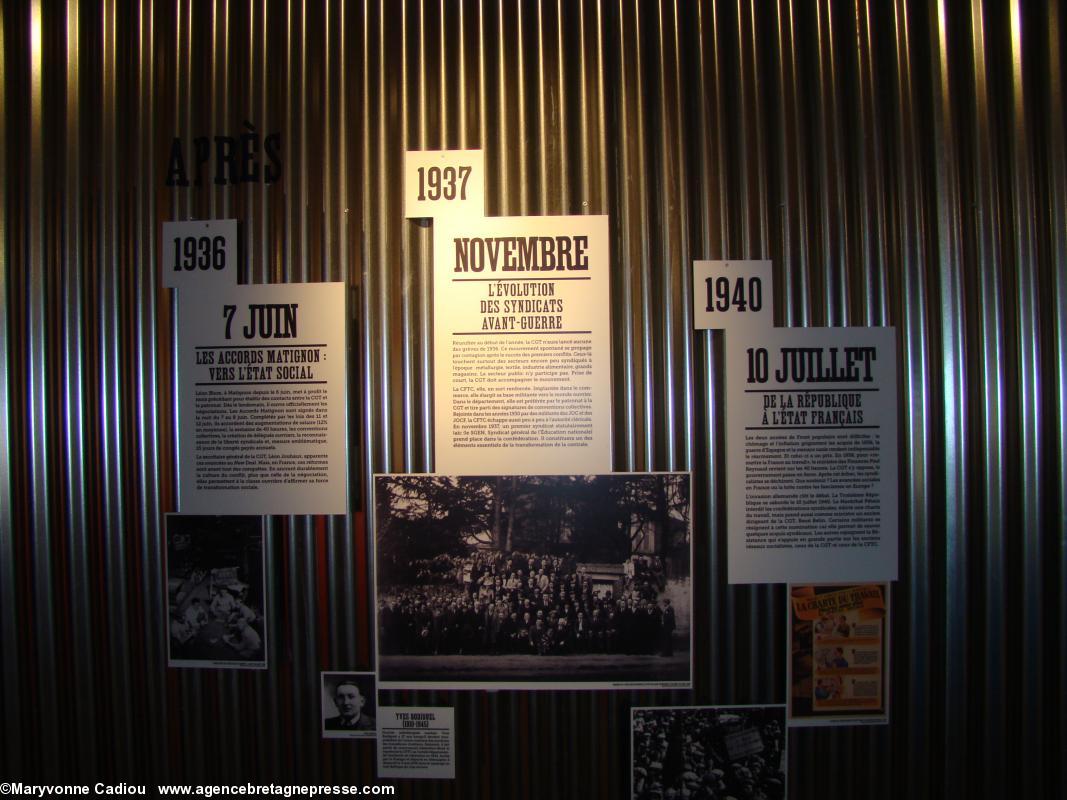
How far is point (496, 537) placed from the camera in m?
1.64

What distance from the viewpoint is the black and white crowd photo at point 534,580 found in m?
1.62

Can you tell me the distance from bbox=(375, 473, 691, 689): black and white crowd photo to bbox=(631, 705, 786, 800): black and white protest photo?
0.15m

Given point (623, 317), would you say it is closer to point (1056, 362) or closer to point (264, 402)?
point (264, 402)

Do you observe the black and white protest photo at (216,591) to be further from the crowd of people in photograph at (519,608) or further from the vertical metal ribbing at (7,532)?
the vertical metal ribbing at (7,532)

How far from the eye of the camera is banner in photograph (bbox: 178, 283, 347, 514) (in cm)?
165

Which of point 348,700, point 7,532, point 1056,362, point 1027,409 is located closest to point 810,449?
point 1027,409

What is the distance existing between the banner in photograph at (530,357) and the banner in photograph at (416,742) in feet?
2.79

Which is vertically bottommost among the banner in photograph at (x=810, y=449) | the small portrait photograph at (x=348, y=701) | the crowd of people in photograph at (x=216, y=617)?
the small portrait photograph at (x=348, y=701)

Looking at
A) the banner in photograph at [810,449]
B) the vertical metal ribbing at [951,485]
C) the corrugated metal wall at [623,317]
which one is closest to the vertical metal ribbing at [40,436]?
the corrugated metal wall at [623,317]

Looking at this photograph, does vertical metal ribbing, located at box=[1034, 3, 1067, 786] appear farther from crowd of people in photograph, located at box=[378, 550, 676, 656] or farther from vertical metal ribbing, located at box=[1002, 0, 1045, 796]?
crowd of people in photograph, located at box=[378, 550, 676, 656]

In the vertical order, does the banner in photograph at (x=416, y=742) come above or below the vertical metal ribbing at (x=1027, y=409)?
below

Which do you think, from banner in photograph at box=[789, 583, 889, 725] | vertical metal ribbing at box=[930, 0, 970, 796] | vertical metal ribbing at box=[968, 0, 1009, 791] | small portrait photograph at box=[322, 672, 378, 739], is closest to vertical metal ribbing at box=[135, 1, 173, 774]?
small portrait photograph at box=[322, 672, 378, 739]

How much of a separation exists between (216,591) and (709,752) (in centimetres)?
179

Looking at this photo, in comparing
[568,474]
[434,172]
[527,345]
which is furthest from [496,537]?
[434,172]
